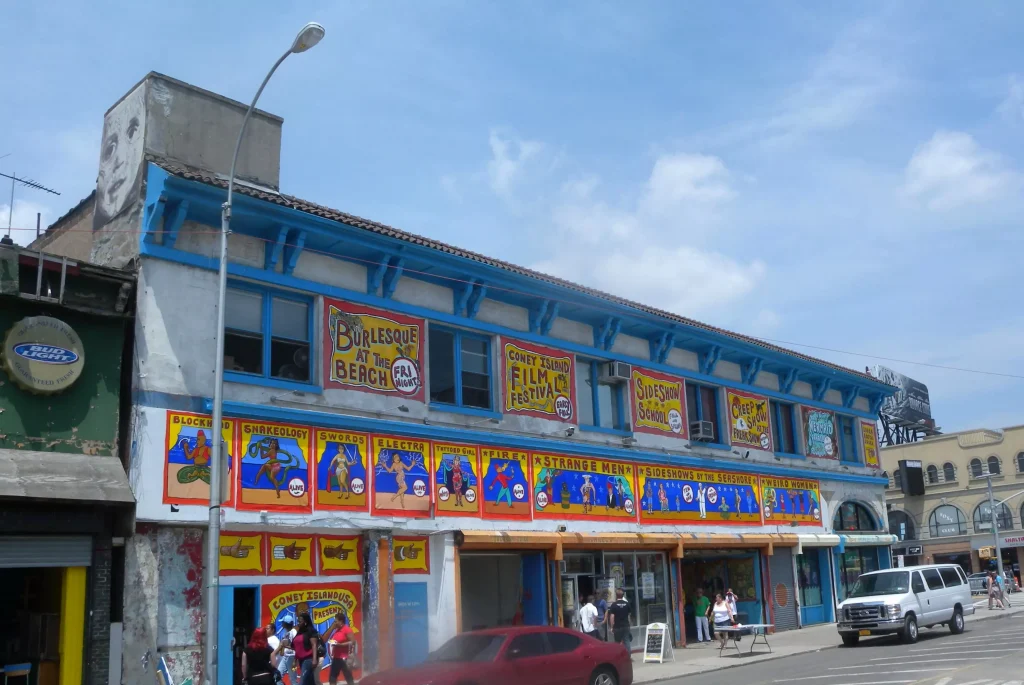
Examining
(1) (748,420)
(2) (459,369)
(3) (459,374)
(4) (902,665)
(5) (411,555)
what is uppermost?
(2) (459,369)

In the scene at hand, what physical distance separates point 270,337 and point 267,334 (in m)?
0.10

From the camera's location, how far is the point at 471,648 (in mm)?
14312

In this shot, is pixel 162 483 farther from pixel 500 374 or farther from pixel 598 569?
pixel 598 569

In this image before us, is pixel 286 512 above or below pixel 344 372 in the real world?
below

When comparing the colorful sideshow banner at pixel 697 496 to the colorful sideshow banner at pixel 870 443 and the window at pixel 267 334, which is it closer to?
the colorful sideshow banner at pixel 870 443

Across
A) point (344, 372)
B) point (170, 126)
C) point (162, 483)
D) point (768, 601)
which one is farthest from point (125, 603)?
point (768, 601)

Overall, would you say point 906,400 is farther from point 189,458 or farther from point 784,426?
point 189,458

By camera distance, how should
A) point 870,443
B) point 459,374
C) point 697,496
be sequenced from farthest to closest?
point 870,443, point 697,496, point 459,374

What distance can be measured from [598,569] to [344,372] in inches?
345

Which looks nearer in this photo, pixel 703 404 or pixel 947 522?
pixel 703 404

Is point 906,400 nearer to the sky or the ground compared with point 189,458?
nearer to the sky

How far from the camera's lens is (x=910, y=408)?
71875 millimetres

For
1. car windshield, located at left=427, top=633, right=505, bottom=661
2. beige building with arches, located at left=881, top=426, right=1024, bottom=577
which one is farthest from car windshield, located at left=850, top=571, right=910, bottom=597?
beige building with arches, located at left=881, top=426, right=1024, bottom=577

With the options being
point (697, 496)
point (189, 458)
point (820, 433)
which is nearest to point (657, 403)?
point (697, 496)
